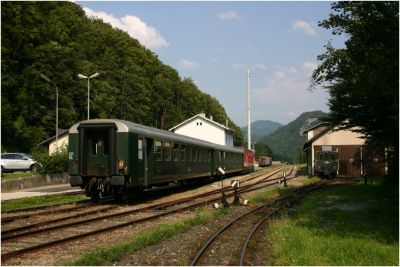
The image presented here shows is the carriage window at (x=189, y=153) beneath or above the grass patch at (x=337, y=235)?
above

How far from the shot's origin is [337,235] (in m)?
11.6

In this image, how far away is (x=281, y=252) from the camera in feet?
31.6

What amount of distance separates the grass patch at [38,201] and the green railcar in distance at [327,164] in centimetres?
2446

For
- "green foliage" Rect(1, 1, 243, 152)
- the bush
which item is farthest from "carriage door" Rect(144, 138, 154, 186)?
"green foliage" Rect(1, 1, 243, 152)

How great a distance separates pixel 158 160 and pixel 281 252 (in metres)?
11.3

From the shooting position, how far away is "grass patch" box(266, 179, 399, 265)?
9.07 meters

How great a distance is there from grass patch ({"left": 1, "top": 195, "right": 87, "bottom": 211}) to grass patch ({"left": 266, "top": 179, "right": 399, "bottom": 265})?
380 inches

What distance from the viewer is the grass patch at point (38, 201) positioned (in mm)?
19188

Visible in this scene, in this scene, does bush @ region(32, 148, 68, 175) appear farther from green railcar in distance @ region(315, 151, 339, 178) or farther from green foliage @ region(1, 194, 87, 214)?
green railcar in distance @ region(315, 151, 339, 178)

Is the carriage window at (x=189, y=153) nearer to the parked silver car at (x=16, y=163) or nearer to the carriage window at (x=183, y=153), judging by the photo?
the carriage window at (x=183, y=153)

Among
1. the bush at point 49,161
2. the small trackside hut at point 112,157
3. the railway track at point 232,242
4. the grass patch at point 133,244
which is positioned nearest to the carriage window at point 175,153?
the small trackside hut at point 112,157

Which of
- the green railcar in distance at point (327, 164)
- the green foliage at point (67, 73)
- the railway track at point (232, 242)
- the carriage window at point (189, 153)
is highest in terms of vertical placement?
the green foliage at point (67, 73)

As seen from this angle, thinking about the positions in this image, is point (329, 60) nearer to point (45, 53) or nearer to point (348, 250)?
point (348, 250)

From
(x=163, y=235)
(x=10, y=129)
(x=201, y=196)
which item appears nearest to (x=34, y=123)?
(x=10, y=129)
